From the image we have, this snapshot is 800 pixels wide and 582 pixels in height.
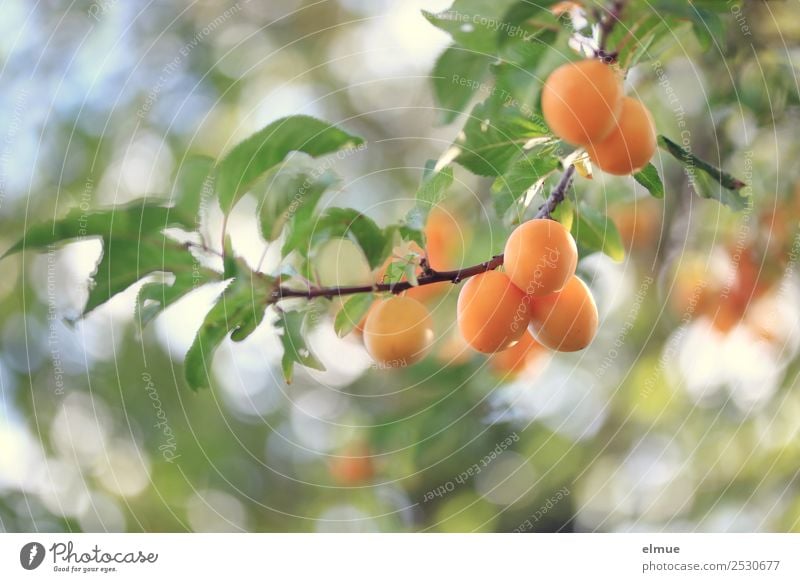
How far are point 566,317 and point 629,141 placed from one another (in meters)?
0.12

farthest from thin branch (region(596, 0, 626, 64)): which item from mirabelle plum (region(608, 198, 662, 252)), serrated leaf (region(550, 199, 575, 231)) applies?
mirabelle plum (region(608, 198, 662, 252))

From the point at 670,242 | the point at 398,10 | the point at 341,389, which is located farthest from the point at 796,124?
the point at 341,389

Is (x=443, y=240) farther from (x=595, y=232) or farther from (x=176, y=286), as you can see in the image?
(x=176, y=286)

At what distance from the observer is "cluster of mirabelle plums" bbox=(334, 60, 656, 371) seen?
493 mm

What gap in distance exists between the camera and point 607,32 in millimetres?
537

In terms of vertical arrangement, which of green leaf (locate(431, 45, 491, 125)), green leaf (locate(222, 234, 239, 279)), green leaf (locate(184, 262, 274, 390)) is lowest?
green leaf (locate(184, 262, 274, 390))

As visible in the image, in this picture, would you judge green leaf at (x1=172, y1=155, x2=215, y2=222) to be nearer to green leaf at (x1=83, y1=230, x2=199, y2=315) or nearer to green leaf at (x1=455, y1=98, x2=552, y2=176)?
green leaf at (x1=83, y1=230, x2=199, y2=315)

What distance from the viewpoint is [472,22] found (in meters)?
0.56

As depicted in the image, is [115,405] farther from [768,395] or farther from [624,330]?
[768,395]

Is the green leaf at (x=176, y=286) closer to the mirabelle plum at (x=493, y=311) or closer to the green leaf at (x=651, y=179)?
the mirabelle plum at (x=493, y=311)

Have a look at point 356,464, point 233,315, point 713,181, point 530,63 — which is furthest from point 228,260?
point 356,464

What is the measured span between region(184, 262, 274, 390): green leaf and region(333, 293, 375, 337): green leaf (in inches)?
2.4

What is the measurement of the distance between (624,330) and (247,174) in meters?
0.66
